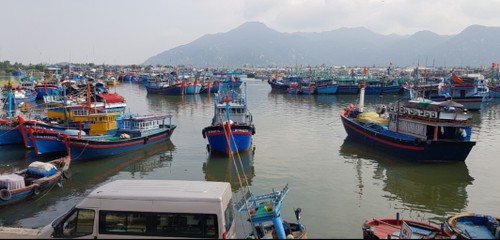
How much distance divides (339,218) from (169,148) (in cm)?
1754

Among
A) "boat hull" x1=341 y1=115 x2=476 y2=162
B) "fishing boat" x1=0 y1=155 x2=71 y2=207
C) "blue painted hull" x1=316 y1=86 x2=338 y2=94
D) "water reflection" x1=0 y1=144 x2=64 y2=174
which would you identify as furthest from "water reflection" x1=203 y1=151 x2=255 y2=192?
"blue painted hull" x1=316 y1=86 x2=338 y2=94

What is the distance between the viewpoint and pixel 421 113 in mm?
25891

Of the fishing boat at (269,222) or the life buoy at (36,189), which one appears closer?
the fishing boat at (269,222)

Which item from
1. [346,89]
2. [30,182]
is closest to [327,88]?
[346,89]

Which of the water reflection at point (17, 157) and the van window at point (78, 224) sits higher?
the van window at point (78, 224)

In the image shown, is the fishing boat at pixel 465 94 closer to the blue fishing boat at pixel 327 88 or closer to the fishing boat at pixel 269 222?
the blue fishing boat at pixel 327 88

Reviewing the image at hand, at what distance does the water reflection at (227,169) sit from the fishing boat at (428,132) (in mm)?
10192

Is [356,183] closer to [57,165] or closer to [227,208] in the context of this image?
[227,208]

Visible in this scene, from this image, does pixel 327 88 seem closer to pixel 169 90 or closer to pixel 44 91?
pixel 169 90

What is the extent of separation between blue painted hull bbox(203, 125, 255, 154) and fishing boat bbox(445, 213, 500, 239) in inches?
612

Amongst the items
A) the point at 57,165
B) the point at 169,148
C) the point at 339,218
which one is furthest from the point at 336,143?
the point at 57,165

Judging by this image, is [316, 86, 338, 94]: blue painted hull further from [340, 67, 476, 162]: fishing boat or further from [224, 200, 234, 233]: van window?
[224, 200, 234, 233]: van window

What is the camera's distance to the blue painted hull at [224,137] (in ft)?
87.7

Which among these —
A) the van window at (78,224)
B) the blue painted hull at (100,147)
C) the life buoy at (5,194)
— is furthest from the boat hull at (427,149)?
the life buoy at (5,194)
